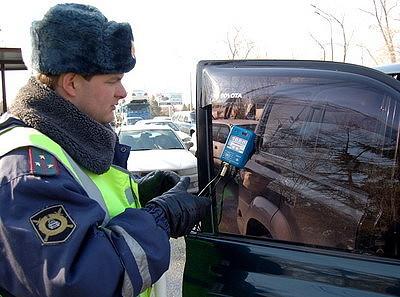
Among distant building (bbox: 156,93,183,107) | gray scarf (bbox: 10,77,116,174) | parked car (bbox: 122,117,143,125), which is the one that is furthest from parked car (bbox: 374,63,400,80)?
distant building (bbox: 156,93,183,107)

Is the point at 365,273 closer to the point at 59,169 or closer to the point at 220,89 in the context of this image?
the point at 220,89

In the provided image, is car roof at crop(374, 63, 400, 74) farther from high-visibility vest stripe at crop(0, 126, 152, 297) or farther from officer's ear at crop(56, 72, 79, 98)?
officer's ear at crop(56, 72, 79, 98)

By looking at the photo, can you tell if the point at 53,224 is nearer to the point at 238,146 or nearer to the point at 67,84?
the point at 67,84

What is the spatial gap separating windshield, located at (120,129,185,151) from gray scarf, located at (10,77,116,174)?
259 inches

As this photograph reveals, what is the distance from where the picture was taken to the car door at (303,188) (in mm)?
1469

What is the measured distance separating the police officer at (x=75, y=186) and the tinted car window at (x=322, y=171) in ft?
1.03

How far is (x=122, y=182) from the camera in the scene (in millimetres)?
1449

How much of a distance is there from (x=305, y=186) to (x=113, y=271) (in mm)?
785

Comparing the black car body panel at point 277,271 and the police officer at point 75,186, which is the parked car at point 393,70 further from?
the police officer at point 75,186

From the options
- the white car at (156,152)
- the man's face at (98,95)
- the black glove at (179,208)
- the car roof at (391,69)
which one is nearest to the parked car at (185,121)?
the white car at (156,152)

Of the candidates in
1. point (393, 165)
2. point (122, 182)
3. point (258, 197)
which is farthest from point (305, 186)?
point (122, 182)

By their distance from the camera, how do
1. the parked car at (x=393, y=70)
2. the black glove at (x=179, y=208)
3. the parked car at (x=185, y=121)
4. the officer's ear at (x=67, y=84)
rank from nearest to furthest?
the officer's ear at (x=67, y=84) → the black glove at (x=179, y=208) → the parked car at (x=393, y=70) → the parked car at (x=185, y=121)

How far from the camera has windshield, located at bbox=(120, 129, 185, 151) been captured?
802 centimetres

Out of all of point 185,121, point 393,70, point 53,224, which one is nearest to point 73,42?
point 53,224
